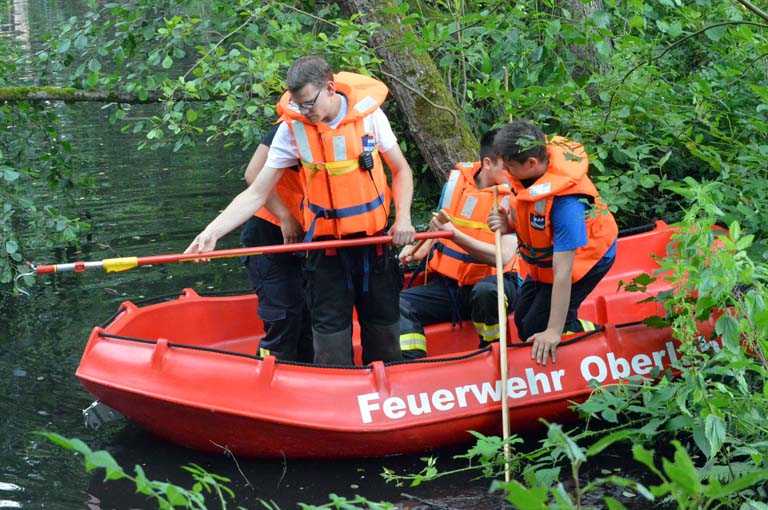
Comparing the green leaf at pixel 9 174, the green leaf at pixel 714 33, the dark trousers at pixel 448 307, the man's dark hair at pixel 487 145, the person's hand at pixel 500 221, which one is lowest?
the dark trousers at pixel 448 307

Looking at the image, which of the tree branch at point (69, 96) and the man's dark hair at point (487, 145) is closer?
the man's dark hair at point (487, 145)

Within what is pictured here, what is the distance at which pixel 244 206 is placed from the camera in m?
4.95

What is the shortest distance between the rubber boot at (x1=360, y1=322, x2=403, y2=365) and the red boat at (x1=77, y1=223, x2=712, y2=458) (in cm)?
23

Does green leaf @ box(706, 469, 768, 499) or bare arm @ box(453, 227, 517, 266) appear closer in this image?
green leaf @ box(706, 469, 768, 499)

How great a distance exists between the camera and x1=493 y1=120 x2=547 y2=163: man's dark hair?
186 inches

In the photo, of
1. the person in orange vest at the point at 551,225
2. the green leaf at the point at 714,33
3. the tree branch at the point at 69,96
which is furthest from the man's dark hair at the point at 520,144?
the tree branch at the point at 69,96

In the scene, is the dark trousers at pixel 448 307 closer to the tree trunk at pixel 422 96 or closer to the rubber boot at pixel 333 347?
the rubber boot at pixel 333 347

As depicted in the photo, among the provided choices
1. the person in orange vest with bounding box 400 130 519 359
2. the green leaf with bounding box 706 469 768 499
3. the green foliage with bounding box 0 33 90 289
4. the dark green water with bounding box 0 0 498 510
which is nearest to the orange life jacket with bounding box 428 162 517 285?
the person in orange vest with bounding box 400 130 519 359

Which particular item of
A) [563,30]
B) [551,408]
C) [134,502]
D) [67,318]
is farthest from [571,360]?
[67,318]

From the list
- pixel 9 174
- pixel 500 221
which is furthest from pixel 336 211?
pixel 9 174

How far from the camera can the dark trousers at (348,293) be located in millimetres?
5070

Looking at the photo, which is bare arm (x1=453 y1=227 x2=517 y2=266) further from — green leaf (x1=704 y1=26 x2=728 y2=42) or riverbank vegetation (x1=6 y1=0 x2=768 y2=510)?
green leaf (x1=704 y1=26 x2=728 y2=42)

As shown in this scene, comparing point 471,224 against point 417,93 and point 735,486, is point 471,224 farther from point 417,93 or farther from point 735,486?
point 735,486

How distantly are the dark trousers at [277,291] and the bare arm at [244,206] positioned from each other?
18.6 inches
